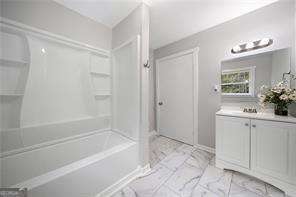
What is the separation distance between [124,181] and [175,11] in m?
2.31

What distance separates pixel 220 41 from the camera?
201cm

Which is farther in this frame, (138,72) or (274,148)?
(138,72)

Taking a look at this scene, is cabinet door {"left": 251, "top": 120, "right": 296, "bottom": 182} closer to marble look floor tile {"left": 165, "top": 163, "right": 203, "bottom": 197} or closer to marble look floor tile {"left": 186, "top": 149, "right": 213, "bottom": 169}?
marble look floor tile {"left": 186, "top": 149, "right": 213, "bottom": 169}

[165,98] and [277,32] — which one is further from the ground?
[277,32]

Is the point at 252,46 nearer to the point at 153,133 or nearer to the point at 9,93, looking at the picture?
the point at 153,133

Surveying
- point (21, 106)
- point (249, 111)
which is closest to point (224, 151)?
point (249, 111)

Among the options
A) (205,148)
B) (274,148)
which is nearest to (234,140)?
(274,148)

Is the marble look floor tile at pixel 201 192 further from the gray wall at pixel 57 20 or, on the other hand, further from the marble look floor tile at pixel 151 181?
the gray wall at pixel 57 20

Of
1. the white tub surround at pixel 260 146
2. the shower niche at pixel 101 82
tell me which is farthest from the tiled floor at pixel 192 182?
the shower niche at pixel 101 82

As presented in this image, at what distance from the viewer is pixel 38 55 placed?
151cm

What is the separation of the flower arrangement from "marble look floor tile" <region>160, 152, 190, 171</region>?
134 cm

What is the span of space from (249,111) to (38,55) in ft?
9.47

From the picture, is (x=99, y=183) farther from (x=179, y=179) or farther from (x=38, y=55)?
(x=38, y=55)

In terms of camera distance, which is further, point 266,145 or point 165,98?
point 165,98
